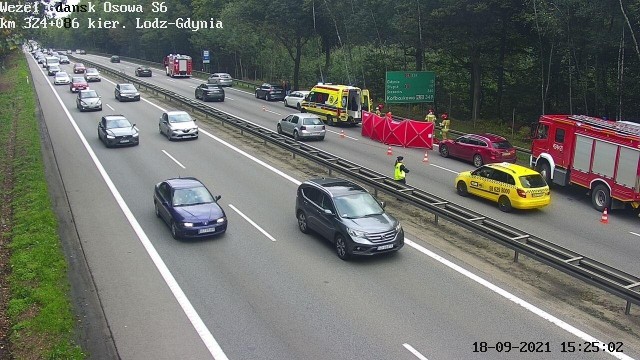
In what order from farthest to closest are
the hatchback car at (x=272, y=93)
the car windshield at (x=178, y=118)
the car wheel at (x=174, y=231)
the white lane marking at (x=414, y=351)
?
the hatchback car at (x=272, y=93) → the car windshield at (x=178, y=118) → the car wheel at (x=174, y=231) → the white lane marking at (x=414, y=351)

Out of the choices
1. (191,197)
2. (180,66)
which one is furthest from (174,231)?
(180,66)

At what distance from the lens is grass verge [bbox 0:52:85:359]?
10477 millimetres

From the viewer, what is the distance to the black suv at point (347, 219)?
14.4 m

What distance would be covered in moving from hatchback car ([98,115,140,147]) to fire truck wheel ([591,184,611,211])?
2109 cm

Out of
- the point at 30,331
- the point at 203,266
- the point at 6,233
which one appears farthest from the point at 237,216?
the point at 30,331

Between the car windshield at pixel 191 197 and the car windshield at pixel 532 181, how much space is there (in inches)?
411

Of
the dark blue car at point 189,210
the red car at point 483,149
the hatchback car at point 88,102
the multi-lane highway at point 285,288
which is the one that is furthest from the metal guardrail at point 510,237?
the hatchback car at point 88,102

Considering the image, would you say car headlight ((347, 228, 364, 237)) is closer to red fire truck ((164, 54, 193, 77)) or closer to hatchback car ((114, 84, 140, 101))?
hatchback car ((114, 84, 140, 101))

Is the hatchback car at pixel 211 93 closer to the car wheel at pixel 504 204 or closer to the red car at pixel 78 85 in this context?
the red car at pixel 78 85

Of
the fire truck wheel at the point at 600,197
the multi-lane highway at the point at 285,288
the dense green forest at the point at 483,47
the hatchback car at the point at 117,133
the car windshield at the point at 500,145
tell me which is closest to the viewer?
the multi-lane highway at the point at 285,288

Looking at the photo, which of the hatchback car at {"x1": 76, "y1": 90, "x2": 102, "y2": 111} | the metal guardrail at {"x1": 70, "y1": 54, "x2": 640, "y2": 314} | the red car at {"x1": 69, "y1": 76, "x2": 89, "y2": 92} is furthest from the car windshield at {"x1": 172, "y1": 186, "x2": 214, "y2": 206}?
the red car at {"x1": 69, "y1": 76, "x2": 89, "y2": 92}

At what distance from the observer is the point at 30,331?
35.6 ft

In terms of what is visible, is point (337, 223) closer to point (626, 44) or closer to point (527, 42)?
point (626, 44)

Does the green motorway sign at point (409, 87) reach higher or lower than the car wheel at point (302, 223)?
higher
